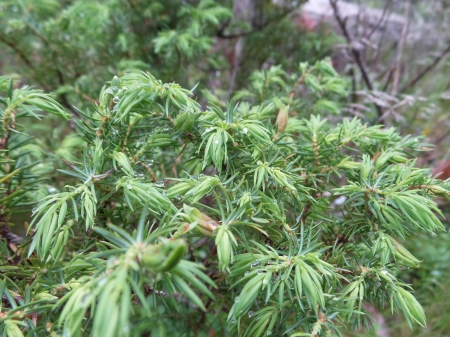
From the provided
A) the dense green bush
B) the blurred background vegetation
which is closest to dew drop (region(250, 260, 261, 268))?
the dense green bush

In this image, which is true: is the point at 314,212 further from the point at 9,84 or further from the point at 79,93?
the point at 79,93

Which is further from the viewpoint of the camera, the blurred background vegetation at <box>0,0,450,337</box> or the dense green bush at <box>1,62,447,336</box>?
the blurred background vegetation at <box>0,0,450,337</box>

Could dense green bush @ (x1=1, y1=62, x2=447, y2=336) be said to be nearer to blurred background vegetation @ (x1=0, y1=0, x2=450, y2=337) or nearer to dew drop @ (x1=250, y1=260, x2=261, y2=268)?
dew drop @ (x1=250, y1=260, x2=261, y2=268)

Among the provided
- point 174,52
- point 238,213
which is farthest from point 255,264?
point 174,52

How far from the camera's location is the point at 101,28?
1572 mm

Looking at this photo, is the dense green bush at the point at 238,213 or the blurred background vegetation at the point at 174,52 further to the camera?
the blurred background vegetation at the point at 174,52

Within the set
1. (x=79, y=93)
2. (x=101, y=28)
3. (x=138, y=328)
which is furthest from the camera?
(x=101, y=28)

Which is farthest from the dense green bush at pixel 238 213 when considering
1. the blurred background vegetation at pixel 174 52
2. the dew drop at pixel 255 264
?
the blurred background vegetation at pixel 174 52

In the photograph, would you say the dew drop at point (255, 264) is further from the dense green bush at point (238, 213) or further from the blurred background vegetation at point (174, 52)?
the blurred background vegetation at point (174, 52)

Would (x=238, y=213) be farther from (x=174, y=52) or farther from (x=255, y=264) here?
(x=174, y=52)

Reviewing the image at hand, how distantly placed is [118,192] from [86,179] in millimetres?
66

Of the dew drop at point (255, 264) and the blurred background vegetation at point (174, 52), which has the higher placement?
the blurred background vegetation at point (174, 52)

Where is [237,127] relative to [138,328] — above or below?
above

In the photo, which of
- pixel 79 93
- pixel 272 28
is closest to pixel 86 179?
pixel 79 93
